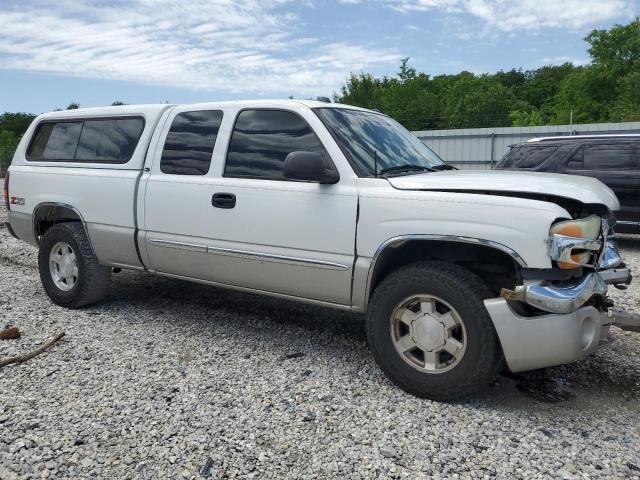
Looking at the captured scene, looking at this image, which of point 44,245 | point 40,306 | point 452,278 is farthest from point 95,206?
point 452,278

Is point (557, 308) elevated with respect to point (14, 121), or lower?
lower

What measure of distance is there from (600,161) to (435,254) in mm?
6652

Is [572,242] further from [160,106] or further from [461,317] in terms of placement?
[160,106]

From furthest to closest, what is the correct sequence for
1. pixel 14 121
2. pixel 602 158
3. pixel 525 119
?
pixel 14 121 < pixel 525 119 < pixel 602 158

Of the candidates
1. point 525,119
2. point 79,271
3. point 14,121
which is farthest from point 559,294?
point 14,121

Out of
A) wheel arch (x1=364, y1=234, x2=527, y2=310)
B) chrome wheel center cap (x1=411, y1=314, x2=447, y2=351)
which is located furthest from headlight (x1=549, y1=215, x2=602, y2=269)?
chrome wheel center cap (x1=411, y1=314, x2=447, y2=351)

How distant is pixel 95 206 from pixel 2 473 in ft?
8.93

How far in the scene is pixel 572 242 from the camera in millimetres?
2918

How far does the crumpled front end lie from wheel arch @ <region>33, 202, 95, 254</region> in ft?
12.2

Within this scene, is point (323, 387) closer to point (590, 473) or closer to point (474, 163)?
point (590, 473)

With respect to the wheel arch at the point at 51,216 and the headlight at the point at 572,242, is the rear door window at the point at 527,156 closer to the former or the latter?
the headlight at the point at 572,242

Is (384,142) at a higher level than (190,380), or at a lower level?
higher

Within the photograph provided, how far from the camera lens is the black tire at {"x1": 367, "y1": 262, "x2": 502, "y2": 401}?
3119 millimetres

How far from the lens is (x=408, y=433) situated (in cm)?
297
